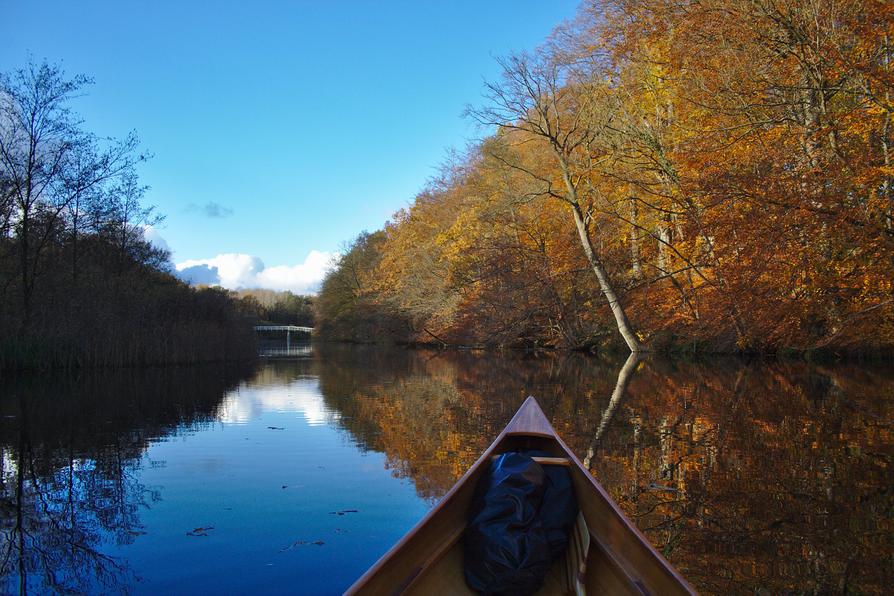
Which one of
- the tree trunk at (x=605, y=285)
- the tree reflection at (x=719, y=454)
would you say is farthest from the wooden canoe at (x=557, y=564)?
the tree trunk at (x=605, y=285)

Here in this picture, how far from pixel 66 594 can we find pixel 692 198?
1341 cm

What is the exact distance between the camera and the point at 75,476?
4.99 metres

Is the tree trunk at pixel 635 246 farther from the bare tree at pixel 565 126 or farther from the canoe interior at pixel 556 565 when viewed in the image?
the canoe interior at pixel 556 565

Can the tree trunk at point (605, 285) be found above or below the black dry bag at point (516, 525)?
above

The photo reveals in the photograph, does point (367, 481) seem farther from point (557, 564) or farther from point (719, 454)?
point (719, 454)

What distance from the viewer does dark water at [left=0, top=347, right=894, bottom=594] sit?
3.15 metres

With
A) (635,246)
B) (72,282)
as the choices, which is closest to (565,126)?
(635,246)

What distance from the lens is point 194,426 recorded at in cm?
804

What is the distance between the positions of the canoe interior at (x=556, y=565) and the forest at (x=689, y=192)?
8.13 metres

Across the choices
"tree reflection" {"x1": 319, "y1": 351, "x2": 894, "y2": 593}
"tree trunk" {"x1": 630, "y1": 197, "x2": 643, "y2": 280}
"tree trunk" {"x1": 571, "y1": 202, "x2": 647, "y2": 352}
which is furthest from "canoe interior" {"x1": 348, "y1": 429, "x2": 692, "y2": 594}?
"tree trunk" {"x1": 630, "y1": 197, "x2": 643, "y2": 280}

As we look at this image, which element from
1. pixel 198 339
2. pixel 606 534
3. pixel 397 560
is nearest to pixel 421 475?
pixel 606 534

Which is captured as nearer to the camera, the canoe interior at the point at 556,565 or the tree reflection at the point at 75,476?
the canoe interior at the point at 556,565

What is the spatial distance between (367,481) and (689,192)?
1038 centimetres

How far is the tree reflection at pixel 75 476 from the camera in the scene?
10.5 feet
